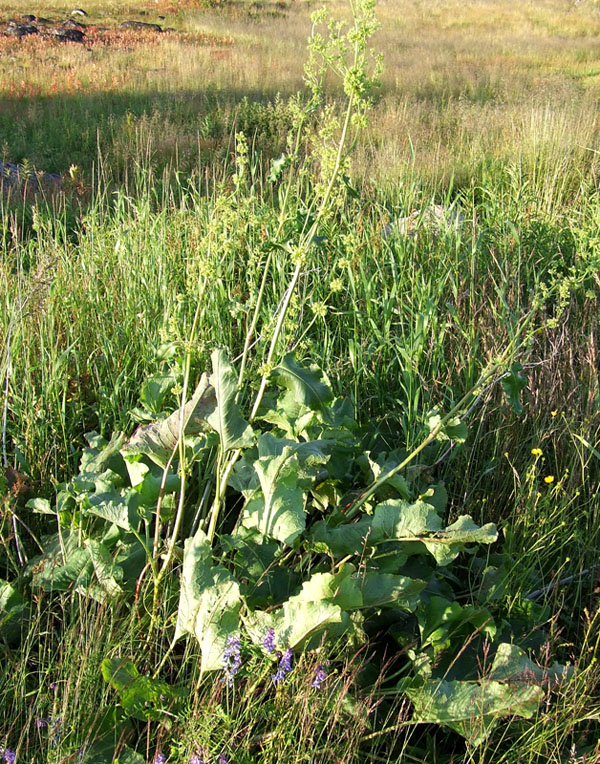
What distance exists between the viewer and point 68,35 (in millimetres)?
20609

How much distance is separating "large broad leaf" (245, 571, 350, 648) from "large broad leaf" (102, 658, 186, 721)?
0.23 m

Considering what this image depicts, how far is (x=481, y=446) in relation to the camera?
248cm

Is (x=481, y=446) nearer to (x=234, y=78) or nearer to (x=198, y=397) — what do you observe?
(x=198, y=397)

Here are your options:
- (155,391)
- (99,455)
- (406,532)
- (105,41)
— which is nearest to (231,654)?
(406,532)

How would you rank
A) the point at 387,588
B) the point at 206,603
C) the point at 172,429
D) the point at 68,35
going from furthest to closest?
the point at 68,35 → the point at 172,429 → the point at 387,588 → the point at 206,603

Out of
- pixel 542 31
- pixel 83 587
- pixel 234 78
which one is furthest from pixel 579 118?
pixel 542 31

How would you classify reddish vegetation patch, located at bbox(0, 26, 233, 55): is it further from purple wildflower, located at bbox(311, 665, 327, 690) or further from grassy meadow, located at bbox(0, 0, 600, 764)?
purple wildflower, located at bbox(311, 665, 327, 690)

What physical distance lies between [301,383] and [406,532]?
1.53 ft

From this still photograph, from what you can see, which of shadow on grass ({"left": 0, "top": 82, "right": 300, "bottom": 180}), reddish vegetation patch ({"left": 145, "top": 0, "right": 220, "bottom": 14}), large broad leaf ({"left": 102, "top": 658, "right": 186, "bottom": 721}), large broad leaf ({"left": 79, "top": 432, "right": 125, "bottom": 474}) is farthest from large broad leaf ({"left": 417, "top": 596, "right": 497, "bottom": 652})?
reddish vegetation patch ({"left": 145, "top": 0, "right": 220, "bottom": 14})

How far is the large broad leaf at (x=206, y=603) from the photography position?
1.44 m

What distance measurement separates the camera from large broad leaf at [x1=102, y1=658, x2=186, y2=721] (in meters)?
1.42

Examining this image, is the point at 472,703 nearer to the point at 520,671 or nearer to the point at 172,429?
the point at 520,671

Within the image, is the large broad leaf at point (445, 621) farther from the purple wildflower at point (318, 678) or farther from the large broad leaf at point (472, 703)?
the purple wildflower at point (318, 678)

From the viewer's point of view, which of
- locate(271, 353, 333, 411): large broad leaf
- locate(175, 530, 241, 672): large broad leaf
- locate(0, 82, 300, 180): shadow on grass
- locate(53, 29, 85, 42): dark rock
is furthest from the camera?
locate(53, 29, 85, 42): dark rock
